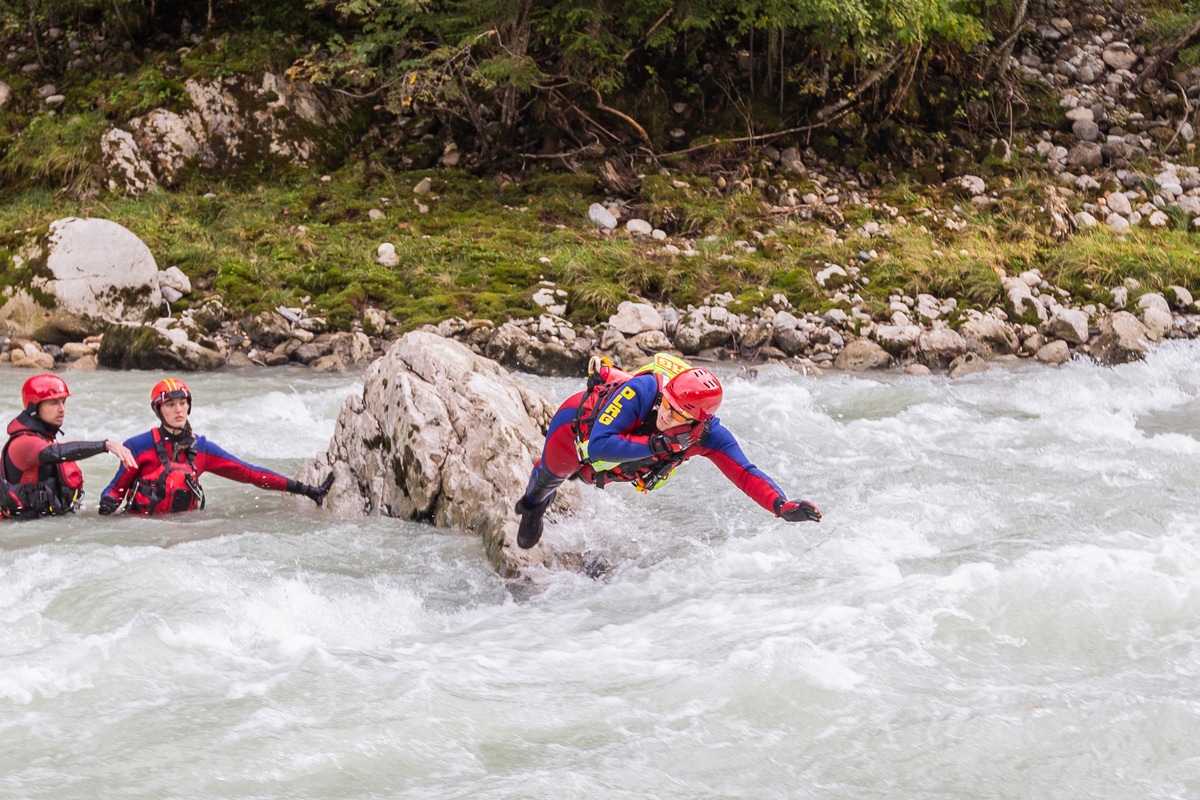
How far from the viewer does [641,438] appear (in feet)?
18.7

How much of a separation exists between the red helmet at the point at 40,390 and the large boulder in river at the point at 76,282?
594 centimetres

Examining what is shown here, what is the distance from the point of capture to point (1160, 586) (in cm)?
572

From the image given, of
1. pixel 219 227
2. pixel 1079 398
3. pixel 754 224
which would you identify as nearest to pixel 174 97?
pixel 219 227

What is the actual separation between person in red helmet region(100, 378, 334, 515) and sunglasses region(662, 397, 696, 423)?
3.03m

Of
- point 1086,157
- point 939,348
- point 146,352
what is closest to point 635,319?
point 939,348

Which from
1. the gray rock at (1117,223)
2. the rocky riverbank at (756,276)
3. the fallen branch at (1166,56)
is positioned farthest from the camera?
the fallen branch at (1166,56)

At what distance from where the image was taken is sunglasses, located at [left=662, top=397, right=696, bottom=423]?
5.49 meters

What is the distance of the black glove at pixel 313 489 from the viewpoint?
24.2ft

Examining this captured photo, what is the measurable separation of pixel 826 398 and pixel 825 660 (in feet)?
20.0

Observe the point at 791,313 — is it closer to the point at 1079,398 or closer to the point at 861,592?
the point at 1079,398

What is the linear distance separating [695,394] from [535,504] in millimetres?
1245

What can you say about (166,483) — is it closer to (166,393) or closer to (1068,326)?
(166,393)

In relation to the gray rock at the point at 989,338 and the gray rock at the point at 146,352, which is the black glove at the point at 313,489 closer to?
the gray rock at the point at 146,352

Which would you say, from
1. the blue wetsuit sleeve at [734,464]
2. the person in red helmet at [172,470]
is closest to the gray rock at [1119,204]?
the blue wetsuit sleeve at [734,464]
